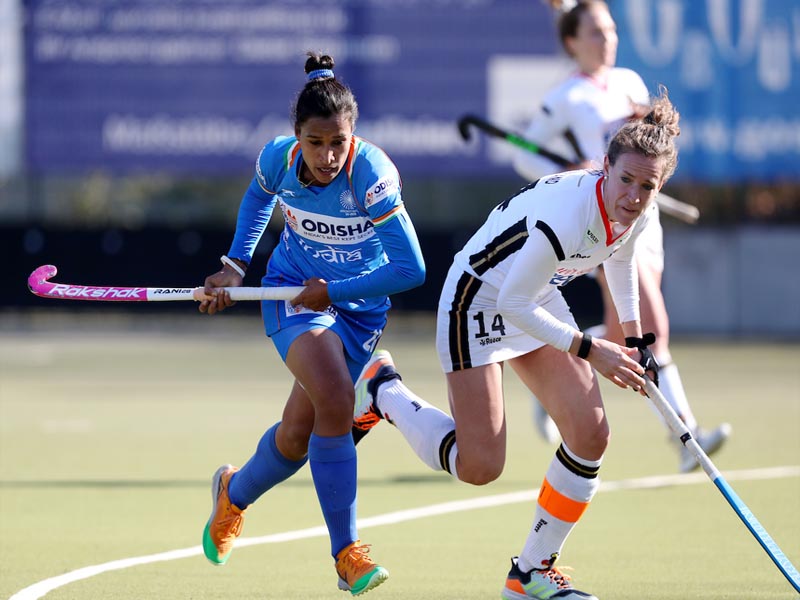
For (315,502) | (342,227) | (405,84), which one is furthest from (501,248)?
(405,84)

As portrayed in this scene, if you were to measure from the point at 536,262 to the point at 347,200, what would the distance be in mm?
753

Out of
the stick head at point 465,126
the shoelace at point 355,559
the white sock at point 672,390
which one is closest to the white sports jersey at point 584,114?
the white sock at point 672,390

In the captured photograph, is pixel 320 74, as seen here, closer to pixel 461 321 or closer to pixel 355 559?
pixel 461 321

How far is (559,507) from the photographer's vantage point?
463 cm

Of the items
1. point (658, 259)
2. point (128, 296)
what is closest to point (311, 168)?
point (128, 296)

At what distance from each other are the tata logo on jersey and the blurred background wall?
39.0 feet

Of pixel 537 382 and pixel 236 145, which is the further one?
pixel 236 145

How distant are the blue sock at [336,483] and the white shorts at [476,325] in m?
0.50

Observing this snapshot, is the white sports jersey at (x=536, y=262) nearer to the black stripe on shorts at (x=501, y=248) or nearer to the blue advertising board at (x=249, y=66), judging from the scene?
the black stripe on shorts at (x=501, y=248)

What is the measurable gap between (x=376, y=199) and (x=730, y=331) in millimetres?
12854

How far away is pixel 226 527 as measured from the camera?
5.11 meters

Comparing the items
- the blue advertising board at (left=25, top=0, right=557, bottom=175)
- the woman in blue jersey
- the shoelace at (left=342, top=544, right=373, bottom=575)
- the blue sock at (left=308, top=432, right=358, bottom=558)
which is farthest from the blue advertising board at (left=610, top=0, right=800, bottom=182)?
the shoelace at (left=342, top=544, right=373, bottom=575)

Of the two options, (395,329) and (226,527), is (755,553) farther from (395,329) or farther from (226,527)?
(395,329)

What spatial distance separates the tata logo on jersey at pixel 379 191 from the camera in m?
4.70
